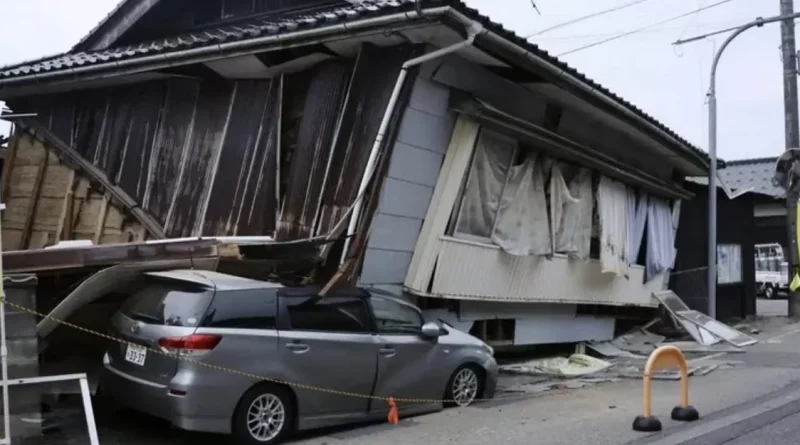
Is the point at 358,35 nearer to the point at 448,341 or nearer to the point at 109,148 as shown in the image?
the point at 448,341

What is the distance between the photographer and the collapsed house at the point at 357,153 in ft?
29.6

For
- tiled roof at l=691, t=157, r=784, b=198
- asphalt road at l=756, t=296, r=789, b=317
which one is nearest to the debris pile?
asphalt road at l=756, t=296, r=789, b=317

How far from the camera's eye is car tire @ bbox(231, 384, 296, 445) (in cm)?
698

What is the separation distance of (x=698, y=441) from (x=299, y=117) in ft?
20.3

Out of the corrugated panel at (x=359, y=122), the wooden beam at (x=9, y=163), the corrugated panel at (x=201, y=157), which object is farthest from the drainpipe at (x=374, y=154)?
the wooden beam at (x=9, y=163)

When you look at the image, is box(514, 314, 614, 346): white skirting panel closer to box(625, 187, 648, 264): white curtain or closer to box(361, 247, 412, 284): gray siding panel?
box(625, 187, 648, 264): white curtain

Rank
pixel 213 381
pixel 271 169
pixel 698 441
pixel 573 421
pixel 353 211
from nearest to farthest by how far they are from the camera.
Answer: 1. pixel 213 381
2. pixel 698 441
3. pixel 573 421
4. pixel 353 211
5. pixel 271 169

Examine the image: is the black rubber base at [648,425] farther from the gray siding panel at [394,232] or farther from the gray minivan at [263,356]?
the gray siding panel at [394,232]

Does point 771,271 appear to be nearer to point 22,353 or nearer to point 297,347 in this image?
point 297,347

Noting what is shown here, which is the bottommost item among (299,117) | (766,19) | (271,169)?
(271,169)

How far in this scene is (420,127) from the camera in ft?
30.8

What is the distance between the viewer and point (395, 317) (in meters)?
8.56

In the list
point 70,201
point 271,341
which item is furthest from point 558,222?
point 70,201

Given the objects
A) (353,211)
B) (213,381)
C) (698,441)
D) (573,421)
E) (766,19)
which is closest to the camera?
(213,381)
